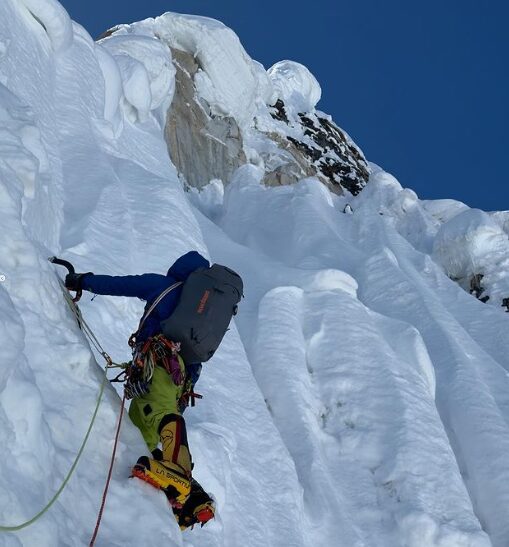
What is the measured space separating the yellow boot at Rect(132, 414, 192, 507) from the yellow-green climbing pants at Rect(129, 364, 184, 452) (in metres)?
0.26

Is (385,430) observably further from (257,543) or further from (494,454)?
(257,543)

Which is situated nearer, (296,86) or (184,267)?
(184,267)

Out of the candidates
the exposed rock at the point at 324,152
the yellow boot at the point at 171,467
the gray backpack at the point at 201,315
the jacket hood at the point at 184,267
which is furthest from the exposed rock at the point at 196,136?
the yellow boot at the point at 171,467

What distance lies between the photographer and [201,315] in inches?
229

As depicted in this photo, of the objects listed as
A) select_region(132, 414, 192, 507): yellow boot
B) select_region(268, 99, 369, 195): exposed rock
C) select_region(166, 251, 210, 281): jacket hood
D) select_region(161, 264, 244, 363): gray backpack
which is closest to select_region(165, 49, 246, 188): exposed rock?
select_region(268, 99, 369, 195): exposed rock

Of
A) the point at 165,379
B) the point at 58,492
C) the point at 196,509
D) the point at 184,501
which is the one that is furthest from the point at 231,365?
the point at 58,492

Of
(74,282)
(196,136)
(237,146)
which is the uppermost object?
(74,282)

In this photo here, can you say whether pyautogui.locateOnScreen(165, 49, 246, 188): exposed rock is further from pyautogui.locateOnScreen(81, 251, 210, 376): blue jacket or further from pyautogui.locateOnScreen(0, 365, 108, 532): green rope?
pyautogui.locateOnScreen(0, 365, 108, 532): green rope

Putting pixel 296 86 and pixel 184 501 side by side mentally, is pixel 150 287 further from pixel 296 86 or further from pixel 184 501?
pixel 296 86

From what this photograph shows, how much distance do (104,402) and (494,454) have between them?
10.4 metres

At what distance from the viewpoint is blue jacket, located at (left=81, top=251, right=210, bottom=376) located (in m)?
5.92

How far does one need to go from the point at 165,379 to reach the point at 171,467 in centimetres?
87

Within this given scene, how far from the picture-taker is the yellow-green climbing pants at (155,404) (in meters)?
5.41

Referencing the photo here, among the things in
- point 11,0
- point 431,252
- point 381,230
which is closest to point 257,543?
point 11,0
